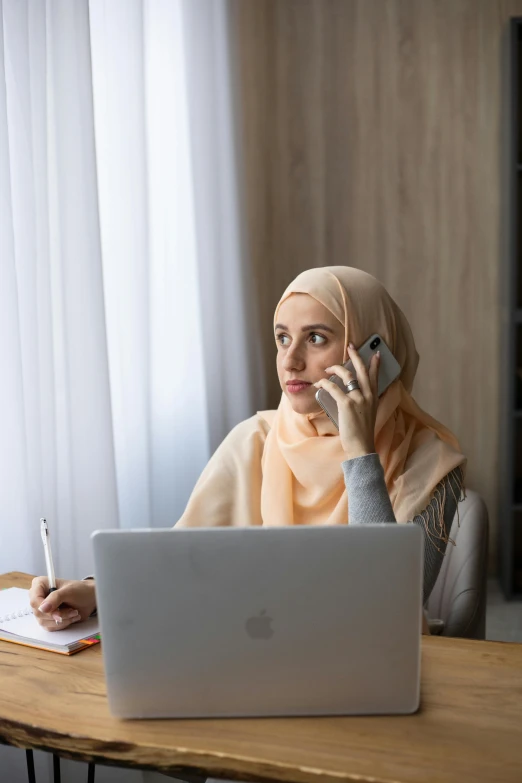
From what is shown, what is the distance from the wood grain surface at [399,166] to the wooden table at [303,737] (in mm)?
2581

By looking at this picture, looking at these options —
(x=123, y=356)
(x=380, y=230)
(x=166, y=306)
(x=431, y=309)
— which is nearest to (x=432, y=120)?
(x=380, y=230)

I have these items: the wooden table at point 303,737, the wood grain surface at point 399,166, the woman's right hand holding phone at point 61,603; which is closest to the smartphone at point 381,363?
the woman's right hand holding phone at point 61,603

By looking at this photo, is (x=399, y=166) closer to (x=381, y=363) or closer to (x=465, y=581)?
(x=381, y=363)

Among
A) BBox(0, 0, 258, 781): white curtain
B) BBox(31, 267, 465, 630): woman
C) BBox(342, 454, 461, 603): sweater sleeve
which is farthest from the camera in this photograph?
BBox(0, 0, 258, 781): white curtain

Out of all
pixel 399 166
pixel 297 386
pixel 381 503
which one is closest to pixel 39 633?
pixel 381 503

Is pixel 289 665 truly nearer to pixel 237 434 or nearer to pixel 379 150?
pixel 237 434

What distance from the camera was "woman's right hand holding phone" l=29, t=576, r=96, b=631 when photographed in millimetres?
1274

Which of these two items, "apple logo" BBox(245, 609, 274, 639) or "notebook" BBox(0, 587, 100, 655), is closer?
"apple logo" BBox(245, 609, 274, 639)

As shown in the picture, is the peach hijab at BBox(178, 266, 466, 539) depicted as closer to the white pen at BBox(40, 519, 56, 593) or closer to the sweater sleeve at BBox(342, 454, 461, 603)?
the sweater sleeve at BBox(342, 454, 461, 603)

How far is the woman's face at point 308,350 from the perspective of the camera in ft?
5.53

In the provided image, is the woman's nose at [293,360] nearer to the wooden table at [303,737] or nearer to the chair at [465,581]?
the chair at [465,581]

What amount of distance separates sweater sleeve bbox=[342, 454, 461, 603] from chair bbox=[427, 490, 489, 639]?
157mm

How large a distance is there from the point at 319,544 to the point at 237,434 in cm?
97

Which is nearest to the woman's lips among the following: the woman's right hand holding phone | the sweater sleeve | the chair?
the sweater sleeve
